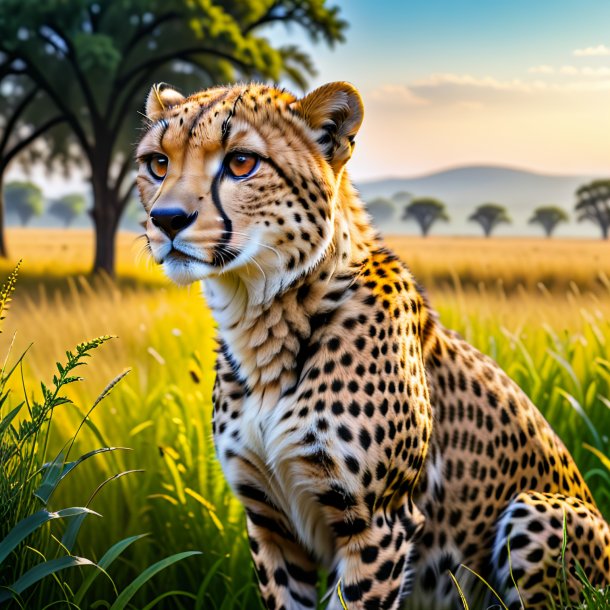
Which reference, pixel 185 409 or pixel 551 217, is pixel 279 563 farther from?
pixel 551 217

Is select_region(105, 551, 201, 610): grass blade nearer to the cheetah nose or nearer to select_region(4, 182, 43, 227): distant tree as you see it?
the cheetah nose

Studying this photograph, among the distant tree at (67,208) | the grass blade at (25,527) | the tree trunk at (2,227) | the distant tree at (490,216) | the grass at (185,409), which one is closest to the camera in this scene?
the grass blade at (25,527)

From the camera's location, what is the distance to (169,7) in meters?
13.8

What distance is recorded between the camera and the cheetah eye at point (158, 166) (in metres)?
2.65

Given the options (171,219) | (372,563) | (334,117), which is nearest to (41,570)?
(372,563)

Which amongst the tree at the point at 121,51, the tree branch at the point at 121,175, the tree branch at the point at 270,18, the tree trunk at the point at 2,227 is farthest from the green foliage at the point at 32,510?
the tree trunk at the point at 2,227

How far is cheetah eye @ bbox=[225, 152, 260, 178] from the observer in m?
2.55

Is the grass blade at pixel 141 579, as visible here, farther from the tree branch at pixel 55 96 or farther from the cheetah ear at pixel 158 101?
the tree branch at pixel 55 96

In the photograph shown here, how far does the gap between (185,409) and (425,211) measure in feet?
136

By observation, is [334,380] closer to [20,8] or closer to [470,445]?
[470,445]

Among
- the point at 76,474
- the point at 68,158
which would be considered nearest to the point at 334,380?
the point at 76,474

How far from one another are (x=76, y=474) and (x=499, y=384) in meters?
1.98

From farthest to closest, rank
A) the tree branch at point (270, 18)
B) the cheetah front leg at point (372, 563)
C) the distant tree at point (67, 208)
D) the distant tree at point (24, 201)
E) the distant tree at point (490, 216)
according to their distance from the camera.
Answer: the distant tree at point (67, 208) → the distant tree at point (24, 201) → the distant tree at point (490, 216) → the tree branch at point (270, 18) → the cheetah front leg at point (372, 563)

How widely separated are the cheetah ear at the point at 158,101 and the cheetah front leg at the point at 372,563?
1.42m
